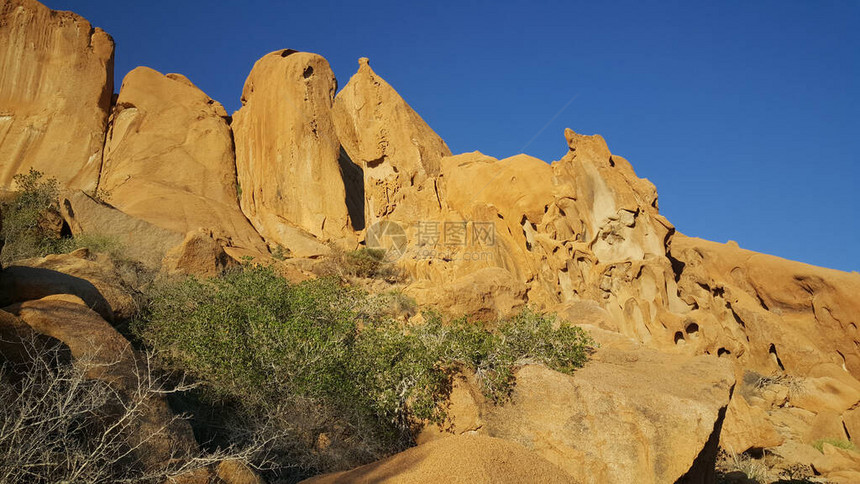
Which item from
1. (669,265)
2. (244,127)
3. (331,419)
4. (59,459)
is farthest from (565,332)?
(244,127)

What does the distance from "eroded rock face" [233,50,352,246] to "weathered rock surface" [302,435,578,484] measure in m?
25.9

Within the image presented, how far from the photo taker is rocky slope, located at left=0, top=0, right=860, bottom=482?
738cm

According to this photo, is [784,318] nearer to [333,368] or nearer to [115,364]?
[333,368]

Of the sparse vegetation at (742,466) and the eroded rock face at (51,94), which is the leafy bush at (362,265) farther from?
the eroded rock face at (51,94)

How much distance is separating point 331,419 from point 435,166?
24.2 metres

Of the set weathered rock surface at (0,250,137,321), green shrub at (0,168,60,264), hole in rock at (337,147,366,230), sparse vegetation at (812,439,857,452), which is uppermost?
hole in rock at (337,147,366,230)

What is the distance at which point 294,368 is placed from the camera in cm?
809

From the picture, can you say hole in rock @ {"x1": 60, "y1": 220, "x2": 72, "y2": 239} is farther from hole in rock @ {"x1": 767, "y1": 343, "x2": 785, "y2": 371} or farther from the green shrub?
hole in rock @ {"x1": 767, "y1": 343, "x2": 785, "y2": 371}

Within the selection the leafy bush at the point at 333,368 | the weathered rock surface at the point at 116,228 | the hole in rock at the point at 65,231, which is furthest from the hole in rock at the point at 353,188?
the leafy bush at the point at 333,368

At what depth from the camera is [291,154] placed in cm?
3275

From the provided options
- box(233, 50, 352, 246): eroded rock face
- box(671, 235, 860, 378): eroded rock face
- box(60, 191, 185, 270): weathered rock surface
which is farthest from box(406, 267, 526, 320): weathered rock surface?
box(233, 50, 352, 246): eroded rock face

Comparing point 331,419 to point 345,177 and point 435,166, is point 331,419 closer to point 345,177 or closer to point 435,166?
point 435,166

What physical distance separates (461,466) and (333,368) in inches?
139

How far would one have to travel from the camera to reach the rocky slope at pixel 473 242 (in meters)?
7.38
